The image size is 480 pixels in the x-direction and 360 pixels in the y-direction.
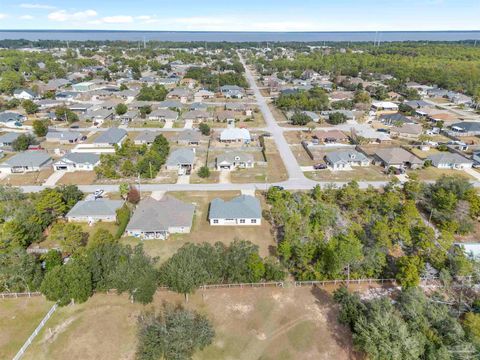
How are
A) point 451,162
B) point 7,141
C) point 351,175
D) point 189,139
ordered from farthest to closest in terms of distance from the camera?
1. point 189,139
2. point 7,141
3. point 451,162
4. point 351,175

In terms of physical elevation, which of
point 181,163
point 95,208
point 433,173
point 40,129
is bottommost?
point 433,173

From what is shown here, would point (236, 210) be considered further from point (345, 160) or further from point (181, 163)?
point (345, 160)

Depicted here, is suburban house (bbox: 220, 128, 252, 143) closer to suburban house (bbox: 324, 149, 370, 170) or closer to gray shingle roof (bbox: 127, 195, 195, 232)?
suburban house (bbox: 324, 149, 370, 170)

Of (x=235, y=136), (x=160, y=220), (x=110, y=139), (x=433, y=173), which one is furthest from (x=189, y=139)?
(x=433, y=173)

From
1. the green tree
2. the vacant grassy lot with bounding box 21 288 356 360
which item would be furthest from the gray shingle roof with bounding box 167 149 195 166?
the green tree

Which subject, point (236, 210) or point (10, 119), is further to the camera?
point (10, 119)

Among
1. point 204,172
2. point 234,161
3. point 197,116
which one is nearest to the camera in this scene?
point 204,172

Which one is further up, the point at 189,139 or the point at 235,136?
the point at 189,139

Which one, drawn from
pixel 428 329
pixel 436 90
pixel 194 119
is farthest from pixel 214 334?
pixel 436 90
